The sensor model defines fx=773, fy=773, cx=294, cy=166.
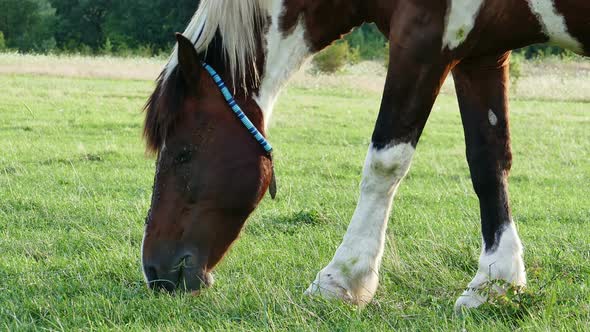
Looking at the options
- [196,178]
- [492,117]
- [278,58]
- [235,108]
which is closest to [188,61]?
[235,108]

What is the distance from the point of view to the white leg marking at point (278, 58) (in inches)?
125

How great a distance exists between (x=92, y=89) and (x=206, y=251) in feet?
51.7

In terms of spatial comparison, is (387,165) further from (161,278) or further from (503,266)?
(161,278)

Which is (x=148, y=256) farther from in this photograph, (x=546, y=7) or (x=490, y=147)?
(x=546, y=7)

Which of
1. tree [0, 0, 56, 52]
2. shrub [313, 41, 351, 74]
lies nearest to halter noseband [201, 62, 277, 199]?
shrub [313, 41, 351, 74]

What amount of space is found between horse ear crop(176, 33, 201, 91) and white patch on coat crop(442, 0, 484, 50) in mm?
984

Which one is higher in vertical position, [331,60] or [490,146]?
[490,146]

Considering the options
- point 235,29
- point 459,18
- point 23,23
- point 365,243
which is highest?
point 459,18

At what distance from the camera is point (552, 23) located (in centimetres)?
280

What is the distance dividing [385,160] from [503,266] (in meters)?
0.70

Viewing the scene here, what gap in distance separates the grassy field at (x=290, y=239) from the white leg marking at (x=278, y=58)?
793 mm

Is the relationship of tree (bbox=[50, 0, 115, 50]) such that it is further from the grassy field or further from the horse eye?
the horse eye

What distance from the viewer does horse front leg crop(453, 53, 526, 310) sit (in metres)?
3.27

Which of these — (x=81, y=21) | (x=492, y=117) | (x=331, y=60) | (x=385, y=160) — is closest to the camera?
(x=385, y=160)
